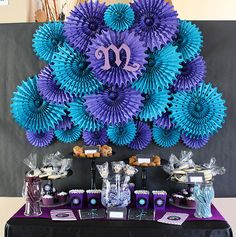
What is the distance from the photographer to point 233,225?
2.22m

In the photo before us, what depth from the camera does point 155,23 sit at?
2014 mm

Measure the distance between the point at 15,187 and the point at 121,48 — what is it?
127cm

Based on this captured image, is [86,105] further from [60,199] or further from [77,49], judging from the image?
[60,199]

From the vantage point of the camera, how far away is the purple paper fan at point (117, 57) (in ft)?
6.47

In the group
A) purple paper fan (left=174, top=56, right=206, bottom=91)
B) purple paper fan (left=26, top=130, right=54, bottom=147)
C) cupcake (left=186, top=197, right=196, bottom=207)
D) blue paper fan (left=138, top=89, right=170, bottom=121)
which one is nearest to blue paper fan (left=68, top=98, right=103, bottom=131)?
purple paper fan (left=26, top=130, right=54, bottom=147)

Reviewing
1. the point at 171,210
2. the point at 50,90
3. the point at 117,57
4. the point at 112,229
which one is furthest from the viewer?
the point at 50,90

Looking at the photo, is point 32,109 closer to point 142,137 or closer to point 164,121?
point 142,137

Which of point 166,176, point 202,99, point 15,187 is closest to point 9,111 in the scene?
point 15,187


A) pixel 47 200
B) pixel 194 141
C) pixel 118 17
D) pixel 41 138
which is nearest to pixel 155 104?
pixel 194 141

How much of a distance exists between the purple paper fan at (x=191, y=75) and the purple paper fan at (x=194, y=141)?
350 millimetres

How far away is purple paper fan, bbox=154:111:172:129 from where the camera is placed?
6.87 ft

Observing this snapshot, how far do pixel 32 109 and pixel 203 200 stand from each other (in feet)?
4.21

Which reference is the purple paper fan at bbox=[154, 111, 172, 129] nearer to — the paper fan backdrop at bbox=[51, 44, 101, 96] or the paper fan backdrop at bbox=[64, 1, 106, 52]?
the paper fan backdrop at bbox=[51, 44, 101, 96]

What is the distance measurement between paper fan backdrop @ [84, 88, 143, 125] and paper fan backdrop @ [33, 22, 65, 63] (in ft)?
1.36
